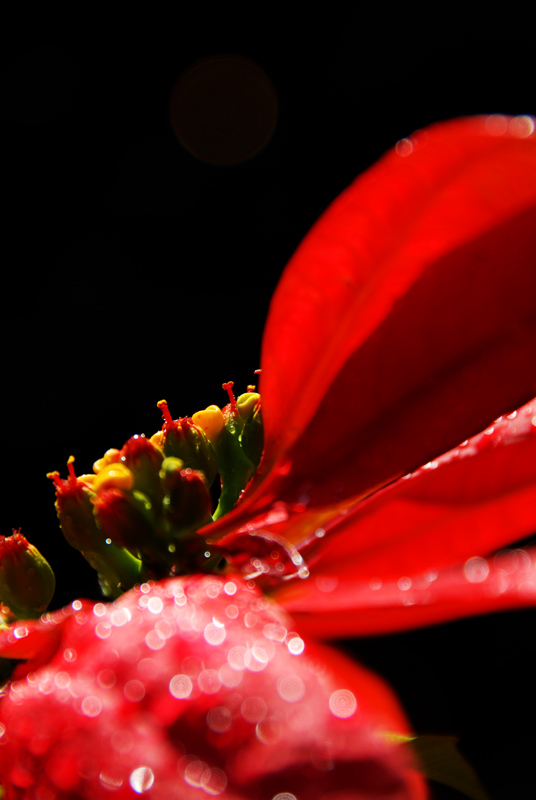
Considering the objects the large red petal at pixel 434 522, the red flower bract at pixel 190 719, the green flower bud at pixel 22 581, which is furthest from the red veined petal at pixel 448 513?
the green flower bud at pixel 22 581

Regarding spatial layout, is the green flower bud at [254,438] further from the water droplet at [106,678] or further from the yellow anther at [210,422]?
the water droplet at [106,678]

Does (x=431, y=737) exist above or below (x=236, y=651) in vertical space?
below

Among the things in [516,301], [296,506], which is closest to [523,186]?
[516,301]

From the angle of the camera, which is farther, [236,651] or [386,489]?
[386,489]

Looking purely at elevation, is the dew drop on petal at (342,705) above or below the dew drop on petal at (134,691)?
below

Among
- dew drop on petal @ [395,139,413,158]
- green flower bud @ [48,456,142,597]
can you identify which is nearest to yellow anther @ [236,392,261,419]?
green flower bud @ [48,456,142,597]

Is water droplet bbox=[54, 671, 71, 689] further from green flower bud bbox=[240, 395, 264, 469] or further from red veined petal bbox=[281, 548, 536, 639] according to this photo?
green flower bud bbox=[240, 395, 264, 469]

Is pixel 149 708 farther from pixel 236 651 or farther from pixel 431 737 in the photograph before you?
pixel 431 737
